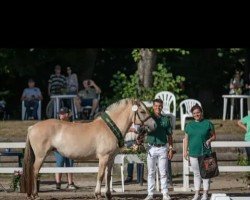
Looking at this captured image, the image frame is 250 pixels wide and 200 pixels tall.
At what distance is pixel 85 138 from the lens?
564 inches

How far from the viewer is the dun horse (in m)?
14.0

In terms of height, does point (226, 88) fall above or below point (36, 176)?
above

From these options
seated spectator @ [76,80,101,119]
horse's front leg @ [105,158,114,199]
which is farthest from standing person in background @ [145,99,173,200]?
seated spectator @ [76,80,101,119]

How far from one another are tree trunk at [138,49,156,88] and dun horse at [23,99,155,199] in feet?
29.9

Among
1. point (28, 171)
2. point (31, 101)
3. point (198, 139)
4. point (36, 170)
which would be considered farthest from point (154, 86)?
point (198, 139)

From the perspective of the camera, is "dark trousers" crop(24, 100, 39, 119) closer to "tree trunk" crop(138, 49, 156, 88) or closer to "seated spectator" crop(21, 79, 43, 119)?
"seated spectator" crop(21, 79, 43, 119)

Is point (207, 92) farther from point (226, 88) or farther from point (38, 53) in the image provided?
point (38, 53)

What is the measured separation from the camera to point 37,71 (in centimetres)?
3134

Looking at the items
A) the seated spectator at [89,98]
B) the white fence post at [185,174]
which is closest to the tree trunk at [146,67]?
the seated spectator at [89,98]

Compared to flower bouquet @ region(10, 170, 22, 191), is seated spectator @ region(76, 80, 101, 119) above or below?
above

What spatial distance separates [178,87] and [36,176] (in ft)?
32.9

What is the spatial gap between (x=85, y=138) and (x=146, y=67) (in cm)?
949

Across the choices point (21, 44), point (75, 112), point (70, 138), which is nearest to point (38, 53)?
point (75, 112)

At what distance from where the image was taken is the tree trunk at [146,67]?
76.9 ft
